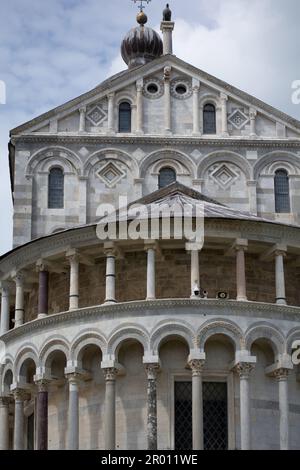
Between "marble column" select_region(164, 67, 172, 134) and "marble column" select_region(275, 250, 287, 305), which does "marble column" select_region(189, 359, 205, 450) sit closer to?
"marble column" select_region(275, 250, 287, 305)

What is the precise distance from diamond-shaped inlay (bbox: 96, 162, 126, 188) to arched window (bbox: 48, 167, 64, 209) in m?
1.23

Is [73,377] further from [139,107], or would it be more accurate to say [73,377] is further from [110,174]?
[139,107]

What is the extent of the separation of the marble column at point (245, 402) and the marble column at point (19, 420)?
5.59 meters

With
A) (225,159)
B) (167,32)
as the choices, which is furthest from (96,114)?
(167,32)

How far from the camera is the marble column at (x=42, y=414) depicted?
1176 inches

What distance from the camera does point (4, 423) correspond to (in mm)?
31750

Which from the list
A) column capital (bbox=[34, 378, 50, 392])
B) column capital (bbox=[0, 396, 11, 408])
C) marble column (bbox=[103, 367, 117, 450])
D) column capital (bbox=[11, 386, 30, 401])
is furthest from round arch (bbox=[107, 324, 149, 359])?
column capital (bbox=[0, 396, 11, 408])

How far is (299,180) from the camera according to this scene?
40.4m

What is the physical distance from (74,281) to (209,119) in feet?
40.3

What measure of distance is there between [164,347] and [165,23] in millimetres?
21961

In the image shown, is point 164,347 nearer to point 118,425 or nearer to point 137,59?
point 118,425

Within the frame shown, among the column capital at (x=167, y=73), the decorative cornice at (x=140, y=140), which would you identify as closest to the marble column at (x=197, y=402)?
the decorative cornice at (x=140, y=140)
